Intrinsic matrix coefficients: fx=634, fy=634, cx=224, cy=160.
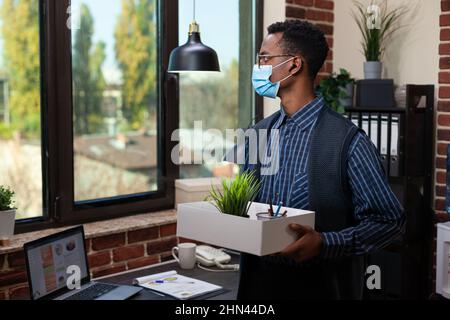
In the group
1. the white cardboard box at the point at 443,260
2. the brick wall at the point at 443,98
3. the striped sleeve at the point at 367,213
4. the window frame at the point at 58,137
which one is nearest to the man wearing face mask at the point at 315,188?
the striped sleeve at the point at 367,213

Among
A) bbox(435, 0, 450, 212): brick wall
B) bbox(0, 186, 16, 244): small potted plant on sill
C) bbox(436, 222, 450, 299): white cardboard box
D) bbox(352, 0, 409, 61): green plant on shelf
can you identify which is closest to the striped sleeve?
bbox(0, 186, 16, 244): small potted plant on sill

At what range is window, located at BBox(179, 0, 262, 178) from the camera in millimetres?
3420

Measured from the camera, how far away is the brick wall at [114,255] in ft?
8.55

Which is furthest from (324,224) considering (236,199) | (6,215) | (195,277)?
(6,215)

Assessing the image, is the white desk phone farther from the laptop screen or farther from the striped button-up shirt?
→ the striped button-up shirt

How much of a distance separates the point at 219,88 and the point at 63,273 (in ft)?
5.67

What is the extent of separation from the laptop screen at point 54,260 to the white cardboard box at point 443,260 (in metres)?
1.85

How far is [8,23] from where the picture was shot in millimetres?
2754

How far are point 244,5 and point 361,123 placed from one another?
0.96m

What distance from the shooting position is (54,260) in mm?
2137

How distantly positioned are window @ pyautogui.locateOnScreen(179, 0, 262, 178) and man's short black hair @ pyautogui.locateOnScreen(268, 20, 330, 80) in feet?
4.88

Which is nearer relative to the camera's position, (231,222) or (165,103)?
(231,222)

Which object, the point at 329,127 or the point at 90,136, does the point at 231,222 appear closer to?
the point at 329,127

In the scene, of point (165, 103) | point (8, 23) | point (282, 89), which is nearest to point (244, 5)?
point (165, 103)
